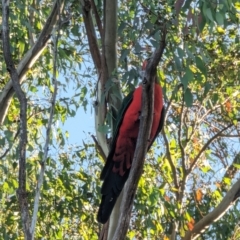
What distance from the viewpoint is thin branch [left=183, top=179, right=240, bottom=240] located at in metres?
4.52

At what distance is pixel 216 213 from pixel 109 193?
1864 mm

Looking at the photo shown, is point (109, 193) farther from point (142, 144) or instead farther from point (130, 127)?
point (142, 144)

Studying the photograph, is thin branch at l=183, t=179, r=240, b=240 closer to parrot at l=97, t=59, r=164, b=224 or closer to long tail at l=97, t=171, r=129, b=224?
parrot at l=97, t=59, r=164, b=224

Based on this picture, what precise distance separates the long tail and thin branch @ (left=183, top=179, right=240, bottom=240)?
1.62 metres

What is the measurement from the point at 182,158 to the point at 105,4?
2072 millimetres

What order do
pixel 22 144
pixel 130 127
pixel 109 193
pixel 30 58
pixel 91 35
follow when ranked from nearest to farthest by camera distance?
pixel 22 144 → pixel 109 193 → pixel 130 127 → pixel 91 35 → pixel 30 58

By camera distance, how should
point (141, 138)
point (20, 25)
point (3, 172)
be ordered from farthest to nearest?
point (3, 172) → point (20, 25) → point (141, 138)

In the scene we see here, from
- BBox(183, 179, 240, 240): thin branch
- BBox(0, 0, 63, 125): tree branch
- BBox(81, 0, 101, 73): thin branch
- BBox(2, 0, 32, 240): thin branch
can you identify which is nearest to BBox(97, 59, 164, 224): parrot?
BBox(81, 0, 101, 73): thin branch

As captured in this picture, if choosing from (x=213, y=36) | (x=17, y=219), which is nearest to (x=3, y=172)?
(x=17, y=219)

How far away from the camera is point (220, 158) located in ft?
17.7

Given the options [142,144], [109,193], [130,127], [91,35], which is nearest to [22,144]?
[142,144]

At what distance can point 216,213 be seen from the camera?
4.60 m

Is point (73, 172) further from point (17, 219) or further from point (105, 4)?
point (105, 4)

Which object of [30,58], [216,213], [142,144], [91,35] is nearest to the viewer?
[142,144]
